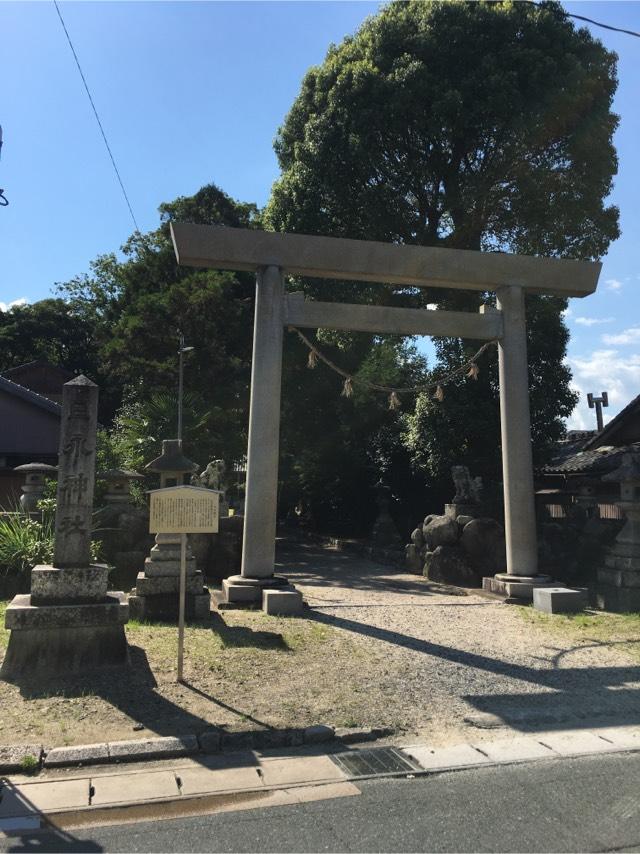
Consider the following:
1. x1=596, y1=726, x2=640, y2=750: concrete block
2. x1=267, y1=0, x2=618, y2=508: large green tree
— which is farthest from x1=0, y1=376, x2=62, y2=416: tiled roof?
x1=596, y1=726, x2=640, y2=750: concrete block

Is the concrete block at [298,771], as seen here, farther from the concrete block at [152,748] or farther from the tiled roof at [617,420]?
the tiled roof at [617,420]

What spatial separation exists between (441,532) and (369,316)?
219 inches

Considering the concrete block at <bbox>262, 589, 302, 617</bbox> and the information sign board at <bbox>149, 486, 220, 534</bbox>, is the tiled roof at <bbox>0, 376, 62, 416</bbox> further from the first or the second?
the information sign board at <bbox>149, 486, 220, 534</bbox>

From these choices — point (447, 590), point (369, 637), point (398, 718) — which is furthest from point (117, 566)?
point (398, 718)

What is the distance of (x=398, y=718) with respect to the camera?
16.8 ft

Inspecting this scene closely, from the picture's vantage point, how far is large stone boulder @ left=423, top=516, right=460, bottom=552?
13195mm

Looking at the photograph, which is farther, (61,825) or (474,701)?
(474,701)

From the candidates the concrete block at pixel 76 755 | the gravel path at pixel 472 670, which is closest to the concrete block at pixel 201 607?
the gravel path at pixel 472 670

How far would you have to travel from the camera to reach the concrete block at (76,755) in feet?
13.6

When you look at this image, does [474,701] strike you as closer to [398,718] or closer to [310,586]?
[398,718]

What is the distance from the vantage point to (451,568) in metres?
12.8

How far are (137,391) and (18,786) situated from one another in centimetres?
1877

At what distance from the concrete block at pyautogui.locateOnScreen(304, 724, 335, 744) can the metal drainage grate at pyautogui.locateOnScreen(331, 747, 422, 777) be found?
224 mm

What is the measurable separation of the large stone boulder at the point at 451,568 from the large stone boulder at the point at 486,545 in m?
0.19
